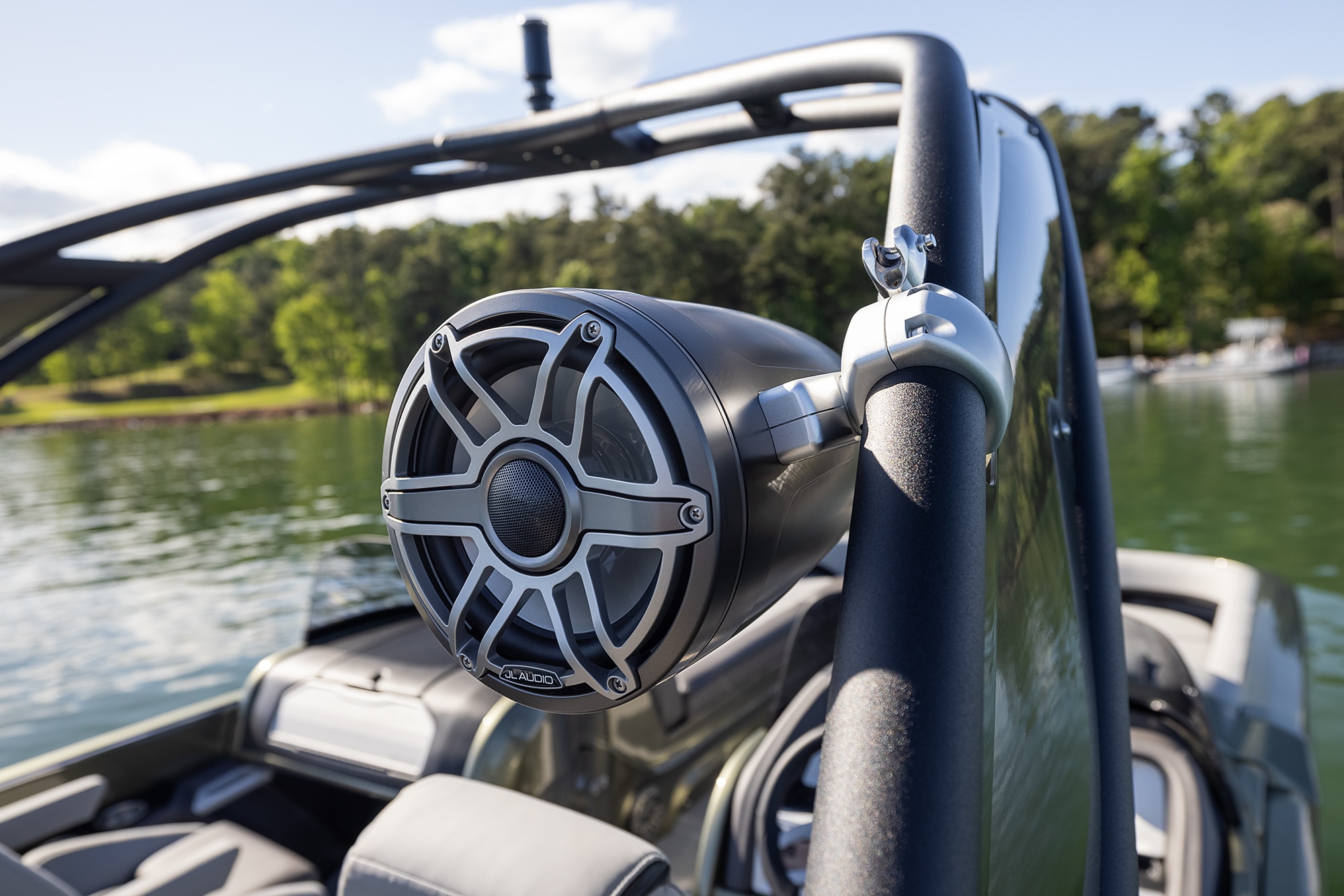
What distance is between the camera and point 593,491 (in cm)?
60

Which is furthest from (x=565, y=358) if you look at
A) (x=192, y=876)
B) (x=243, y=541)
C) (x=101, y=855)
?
(x=243, y=541)

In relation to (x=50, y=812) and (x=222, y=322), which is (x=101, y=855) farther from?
(x=222, y=322)

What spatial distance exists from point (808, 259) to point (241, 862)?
1629 inches

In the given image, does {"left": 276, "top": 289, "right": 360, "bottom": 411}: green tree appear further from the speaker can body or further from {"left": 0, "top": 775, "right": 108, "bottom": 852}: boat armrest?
the speaker can body

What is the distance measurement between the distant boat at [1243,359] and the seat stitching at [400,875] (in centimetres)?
4939

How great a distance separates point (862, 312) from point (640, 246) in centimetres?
4108

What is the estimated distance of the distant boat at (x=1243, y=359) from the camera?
44.5m

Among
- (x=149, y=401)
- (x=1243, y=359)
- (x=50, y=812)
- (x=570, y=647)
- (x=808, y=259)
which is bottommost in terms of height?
(x=50, y=812)

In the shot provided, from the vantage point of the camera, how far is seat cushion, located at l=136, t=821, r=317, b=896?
8.25 feet

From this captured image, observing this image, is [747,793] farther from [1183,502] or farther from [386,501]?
[1183,502]

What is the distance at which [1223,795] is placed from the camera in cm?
195

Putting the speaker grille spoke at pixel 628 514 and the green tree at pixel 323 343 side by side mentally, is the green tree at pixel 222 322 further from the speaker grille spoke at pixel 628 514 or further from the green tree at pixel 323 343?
the speaker grille spoke at pixel 628 514

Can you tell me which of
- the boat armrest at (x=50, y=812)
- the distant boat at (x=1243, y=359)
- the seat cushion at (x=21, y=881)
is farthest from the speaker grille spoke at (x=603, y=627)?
the distant boat at (x=1243, y=359)

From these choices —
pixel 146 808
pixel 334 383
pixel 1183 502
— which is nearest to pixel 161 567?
pixel 146 808
